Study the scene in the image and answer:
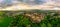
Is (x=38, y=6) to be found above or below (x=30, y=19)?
above

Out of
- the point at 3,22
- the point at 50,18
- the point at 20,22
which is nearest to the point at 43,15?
the point at 50,18

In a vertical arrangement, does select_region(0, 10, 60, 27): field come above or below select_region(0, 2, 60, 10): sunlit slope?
below

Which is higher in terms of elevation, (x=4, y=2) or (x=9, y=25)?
(x=4, y=2)

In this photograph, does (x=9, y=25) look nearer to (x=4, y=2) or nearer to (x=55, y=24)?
(x=4, y=2)

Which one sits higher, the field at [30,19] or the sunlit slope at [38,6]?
the sunlit slope at [38,6]

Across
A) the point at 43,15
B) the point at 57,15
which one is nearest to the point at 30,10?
the point at 43,15

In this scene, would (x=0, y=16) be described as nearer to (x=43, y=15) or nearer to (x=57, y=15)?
(x=43, y=15)
